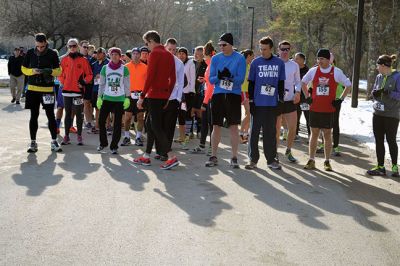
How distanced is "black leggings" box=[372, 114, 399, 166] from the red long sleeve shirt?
3212 millimetres

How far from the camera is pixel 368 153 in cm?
1013

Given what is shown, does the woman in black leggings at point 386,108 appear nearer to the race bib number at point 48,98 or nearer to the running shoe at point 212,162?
the running shoe at point 212,162

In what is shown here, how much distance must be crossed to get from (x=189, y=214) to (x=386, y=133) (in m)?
4.04

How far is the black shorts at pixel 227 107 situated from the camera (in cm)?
794

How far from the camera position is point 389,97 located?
25.8 feet

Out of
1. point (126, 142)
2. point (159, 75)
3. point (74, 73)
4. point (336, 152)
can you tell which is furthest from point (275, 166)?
point (74, 73)

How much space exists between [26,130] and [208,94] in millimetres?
4799

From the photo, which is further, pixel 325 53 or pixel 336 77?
pixel 336 77

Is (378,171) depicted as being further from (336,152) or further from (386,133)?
(336,152)

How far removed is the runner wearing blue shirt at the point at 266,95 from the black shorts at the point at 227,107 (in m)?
0.23

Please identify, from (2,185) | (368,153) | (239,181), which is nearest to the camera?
(2,185)

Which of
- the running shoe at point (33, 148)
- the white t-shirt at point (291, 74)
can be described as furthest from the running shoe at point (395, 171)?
the running shoe at point (33, 148)

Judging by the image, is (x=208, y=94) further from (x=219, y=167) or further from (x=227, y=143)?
(x=227, y=143)

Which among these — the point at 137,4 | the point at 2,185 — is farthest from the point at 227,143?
the point at 137,4
